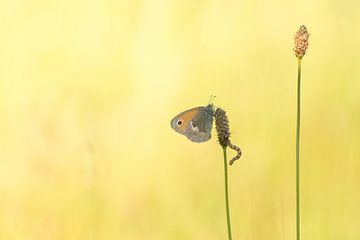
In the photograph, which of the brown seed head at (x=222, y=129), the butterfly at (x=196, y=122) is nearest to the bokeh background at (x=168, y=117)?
the butterfly at (x=196, y=122)

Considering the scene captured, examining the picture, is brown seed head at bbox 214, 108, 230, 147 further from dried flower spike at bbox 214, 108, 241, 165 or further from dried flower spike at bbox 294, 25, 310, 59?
dried flower spike at bbox 294, 25, 310, 59

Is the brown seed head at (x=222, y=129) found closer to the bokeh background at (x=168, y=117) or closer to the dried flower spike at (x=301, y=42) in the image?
the dried flower spike at (x=301, y=42)

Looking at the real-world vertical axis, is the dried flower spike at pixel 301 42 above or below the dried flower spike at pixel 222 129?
above

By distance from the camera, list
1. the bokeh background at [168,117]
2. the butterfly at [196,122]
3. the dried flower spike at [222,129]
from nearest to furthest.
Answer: the dried flower spike at [222,129]
the butterfly at [196,122]
the bokeh background at [168,117]

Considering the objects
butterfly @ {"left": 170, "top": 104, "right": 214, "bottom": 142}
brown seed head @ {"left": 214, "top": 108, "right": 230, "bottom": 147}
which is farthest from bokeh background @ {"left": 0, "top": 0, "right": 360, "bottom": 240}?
brown seed head @ {"left": 214, "top": 108, "right": 230, "bottom": 147}

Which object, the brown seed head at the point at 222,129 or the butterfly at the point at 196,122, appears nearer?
the brown seed head at the point at 222,129

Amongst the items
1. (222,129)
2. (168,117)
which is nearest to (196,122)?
(222,129)
